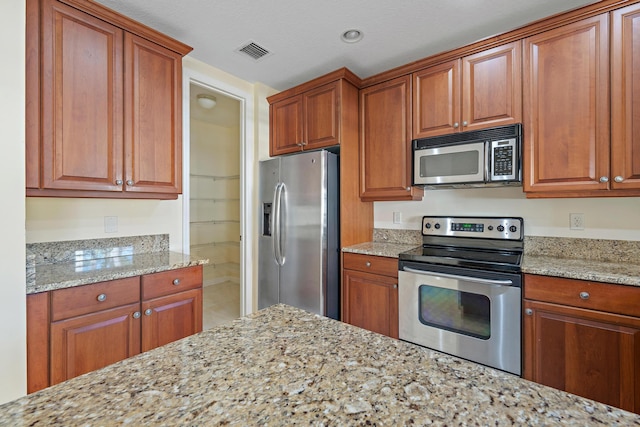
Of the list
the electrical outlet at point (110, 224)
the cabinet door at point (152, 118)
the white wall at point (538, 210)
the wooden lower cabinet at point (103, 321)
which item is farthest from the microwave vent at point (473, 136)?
the electrical outlet at point (110, 224)

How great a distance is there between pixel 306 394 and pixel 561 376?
183 centimetres

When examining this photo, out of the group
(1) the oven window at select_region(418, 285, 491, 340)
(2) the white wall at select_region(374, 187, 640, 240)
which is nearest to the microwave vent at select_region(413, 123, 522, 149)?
(2) the white wall at select_region(374, 187, 640, 240)

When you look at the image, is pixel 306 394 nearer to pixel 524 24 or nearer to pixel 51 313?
pixel 51 313

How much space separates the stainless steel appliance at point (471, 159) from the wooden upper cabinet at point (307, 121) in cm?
75

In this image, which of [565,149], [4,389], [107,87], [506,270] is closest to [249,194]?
[107,87]

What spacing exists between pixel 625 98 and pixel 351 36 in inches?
66.7

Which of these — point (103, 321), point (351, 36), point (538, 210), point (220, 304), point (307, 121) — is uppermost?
point (351, 36)

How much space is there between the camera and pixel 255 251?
3.03 m

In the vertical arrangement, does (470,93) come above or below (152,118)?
above

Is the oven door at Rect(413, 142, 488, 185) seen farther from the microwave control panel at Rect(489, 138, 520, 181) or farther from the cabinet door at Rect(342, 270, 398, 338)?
the cabinet door at Rect(342, 270, 398, 338)

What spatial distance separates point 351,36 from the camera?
7.05 feet

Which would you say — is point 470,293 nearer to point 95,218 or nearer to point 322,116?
point 322,116

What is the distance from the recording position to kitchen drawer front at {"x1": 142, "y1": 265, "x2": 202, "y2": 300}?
1.77 metres

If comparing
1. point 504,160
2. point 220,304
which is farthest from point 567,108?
point 220,304
